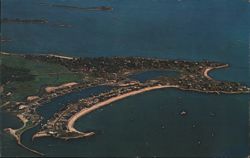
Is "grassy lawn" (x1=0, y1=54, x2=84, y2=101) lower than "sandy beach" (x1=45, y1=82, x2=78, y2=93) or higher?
higher

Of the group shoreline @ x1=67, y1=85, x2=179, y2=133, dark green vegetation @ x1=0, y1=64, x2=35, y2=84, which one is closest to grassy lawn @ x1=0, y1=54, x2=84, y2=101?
dark green vegetation @ x1=0, y1=64, x2=35, y2=84

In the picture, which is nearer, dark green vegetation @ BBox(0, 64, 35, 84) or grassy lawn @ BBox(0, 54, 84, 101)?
grassy lawn @ BBox(0, 54, 84, 101)

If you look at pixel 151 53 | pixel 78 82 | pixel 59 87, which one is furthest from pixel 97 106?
pixel 151 53

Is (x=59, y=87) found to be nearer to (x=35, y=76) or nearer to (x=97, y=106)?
(x=35, y=76)

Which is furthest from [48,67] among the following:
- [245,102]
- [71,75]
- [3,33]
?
[245,102]

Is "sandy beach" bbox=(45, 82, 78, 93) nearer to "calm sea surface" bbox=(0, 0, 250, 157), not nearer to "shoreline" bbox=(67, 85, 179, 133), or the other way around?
"calm sea surface" bbox=(0, 0, 250, 157)

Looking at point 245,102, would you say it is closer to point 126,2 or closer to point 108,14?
point 108,14
